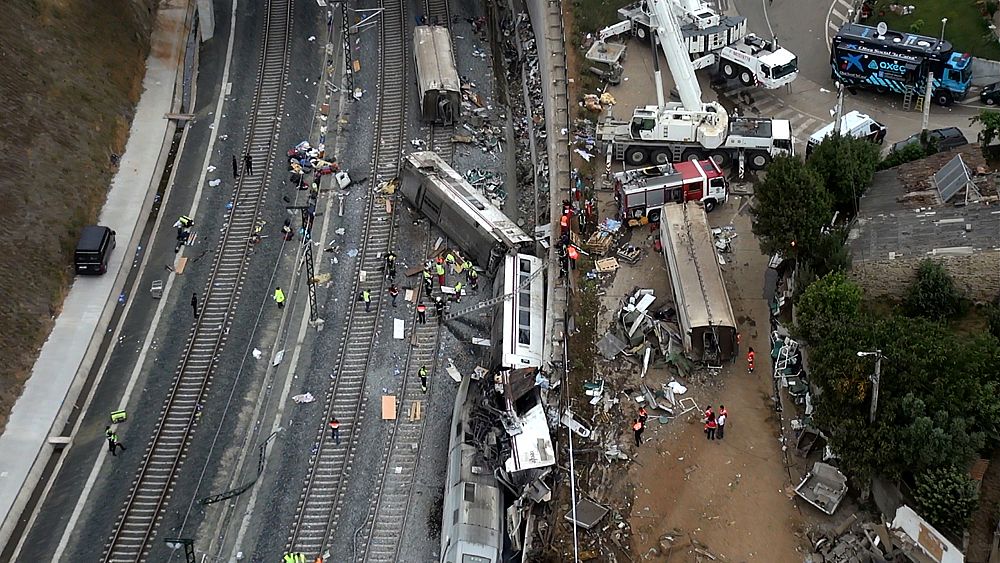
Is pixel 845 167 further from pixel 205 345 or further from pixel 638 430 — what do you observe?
pixel 205 345

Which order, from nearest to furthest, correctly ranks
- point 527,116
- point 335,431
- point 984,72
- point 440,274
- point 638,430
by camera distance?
1. point 638,430
2. point 335,431
3. point 440,274
4. point 984,72
5. point 527,116

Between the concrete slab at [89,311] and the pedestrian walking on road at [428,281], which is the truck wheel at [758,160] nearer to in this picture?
the pedestrian walking on road at [428,281]

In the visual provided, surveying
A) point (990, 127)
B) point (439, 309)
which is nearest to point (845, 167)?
point (990, 127)

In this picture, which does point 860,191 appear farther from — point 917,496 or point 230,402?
point 230,402

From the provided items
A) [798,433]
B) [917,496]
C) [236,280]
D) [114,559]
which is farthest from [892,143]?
[114,559]

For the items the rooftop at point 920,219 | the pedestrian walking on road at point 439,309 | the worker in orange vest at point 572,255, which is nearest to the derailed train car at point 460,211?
the worker in orange vest at point 572,255

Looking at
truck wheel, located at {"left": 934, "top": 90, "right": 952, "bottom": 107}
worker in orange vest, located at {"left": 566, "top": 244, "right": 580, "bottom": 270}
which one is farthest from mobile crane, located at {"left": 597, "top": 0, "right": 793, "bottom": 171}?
truck wheel, located at {"left": 934, "top": 90, "right": 952, "bottom": 107}

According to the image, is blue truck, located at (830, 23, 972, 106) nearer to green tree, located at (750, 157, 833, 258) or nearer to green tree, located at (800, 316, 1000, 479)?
green tree, located at (750, 157, 833, 258)
